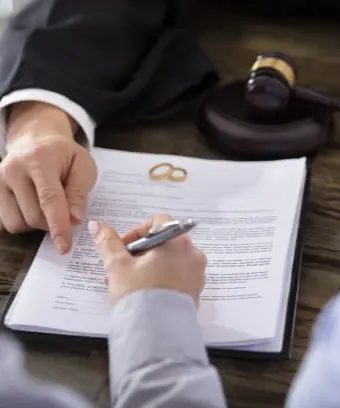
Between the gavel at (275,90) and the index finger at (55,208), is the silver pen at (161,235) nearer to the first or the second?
the index finger at (55,208)

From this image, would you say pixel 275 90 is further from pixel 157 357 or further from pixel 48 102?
pixel 157 357

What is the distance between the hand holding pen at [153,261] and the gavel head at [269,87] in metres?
0.25

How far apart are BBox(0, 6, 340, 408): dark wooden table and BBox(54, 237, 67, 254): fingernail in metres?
0.03

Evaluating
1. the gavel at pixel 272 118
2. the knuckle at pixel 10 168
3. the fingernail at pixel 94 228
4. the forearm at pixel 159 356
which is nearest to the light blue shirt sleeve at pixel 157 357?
the forearm at pixel 159 356

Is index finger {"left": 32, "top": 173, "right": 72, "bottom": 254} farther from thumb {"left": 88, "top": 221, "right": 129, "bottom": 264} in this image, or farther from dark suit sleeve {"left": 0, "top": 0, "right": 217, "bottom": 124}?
dark suit sleeve {"left": 0, "top": 0, "right": 217, "bottom": 124}

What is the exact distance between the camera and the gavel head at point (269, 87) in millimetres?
938

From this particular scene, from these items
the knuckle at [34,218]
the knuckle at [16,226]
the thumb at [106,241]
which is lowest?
the knuckle at [16,226]

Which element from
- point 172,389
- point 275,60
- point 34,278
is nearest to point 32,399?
point 172,389

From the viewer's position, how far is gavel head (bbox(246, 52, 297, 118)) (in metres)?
0.94

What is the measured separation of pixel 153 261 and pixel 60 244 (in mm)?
133

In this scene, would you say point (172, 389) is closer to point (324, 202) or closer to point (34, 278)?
point (34, 278)

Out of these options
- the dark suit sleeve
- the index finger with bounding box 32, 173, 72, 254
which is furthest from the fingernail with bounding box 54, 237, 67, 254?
the dark suit sleeve

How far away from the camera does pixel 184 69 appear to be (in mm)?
1087

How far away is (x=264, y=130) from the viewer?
3.10 feet
